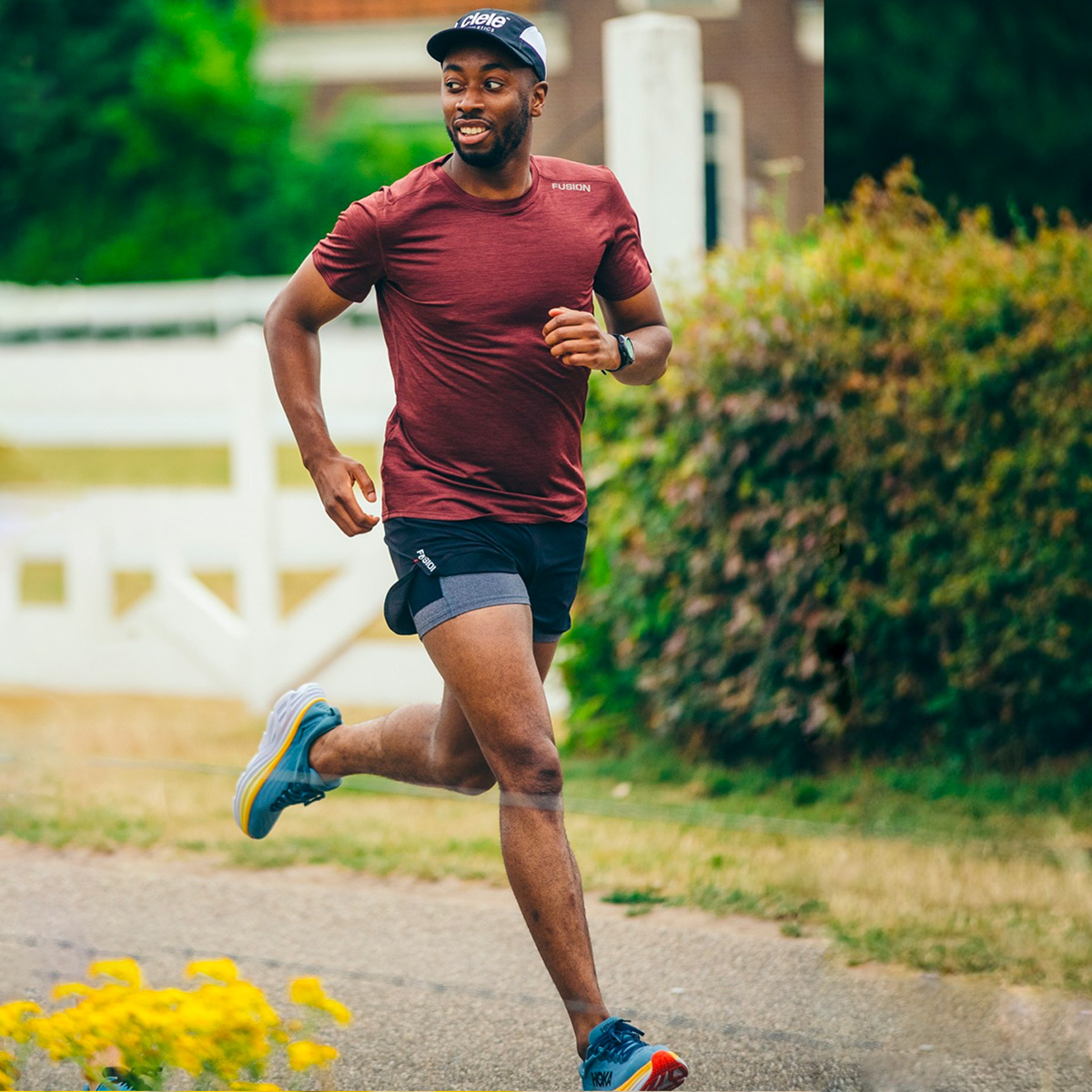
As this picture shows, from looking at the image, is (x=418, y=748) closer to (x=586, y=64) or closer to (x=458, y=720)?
(x=458, y=720)

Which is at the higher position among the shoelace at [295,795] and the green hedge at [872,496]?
the green hedge at [872,496]

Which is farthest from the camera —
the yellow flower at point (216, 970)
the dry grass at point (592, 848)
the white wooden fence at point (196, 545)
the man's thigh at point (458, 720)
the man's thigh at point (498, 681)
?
the white wooden fence at point (196, 545)

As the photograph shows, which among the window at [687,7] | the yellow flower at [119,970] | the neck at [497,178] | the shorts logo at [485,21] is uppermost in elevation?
the window at [687,7]

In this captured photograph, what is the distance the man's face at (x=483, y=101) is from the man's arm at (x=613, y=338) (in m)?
0.28

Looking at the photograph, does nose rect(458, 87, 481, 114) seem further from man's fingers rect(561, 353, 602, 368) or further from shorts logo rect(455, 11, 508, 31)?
man's fingers rect(561, 353, 602, 368)

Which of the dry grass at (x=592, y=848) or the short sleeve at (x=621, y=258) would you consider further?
the dry grass at (x=592, y=848)

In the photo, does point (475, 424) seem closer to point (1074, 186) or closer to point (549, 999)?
point (549, 999)

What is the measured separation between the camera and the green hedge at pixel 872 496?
4.86 metres

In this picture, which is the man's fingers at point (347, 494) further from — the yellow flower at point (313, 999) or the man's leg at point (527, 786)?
the yellow flower at point (313, 999)

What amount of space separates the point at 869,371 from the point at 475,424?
2318 mm

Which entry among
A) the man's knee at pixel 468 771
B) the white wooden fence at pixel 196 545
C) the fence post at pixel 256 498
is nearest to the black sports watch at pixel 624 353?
the man's knee at pixel 468 771

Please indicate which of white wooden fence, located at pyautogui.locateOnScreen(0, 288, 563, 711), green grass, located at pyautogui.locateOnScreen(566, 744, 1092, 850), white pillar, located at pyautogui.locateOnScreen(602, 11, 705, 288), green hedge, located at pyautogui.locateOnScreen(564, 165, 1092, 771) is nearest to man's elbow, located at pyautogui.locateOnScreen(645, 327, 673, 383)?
white pillar, located at pyautogui.locateOnScreen(602, 11, 705, 288)

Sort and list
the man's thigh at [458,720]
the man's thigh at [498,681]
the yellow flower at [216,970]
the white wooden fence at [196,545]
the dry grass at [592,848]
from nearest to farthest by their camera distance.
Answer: the yellow flower at [216,970], the man's thigh at [498,681], the man's thigh at [458,720], the dry grass at [592,848], the white wooden fence at [196,545]

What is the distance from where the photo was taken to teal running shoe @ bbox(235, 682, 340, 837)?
3.39m
